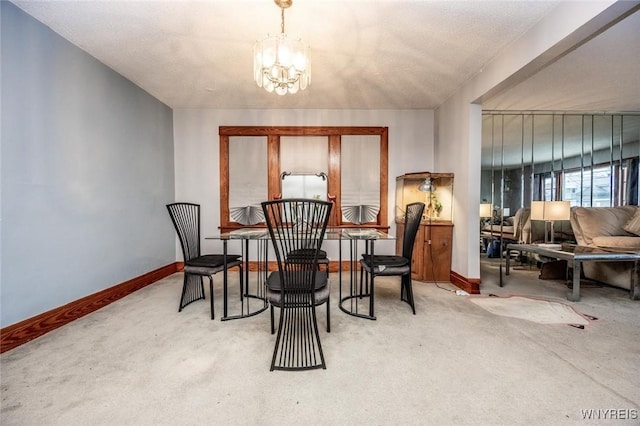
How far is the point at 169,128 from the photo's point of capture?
418cm

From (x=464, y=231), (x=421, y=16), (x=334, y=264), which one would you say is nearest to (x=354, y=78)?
(x=421, y=16)

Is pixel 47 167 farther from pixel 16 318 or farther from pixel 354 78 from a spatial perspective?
pixel 354 78

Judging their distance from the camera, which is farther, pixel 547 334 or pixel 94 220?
pixel 94 220

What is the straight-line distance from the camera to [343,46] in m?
2.58

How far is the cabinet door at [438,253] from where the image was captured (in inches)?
143

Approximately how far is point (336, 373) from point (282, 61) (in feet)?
7.36

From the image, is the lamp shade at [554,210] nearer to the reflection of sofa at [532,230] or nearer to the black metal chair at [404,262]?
the reflection of sofa at [532,230]

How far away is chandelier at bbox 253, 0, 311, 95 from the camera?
6.74 feet

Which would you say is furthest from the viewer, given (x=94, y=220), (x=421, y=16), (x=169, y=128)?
(x=169, y=128)

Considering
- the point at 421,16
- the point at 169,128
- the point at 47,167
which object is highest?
the point at 421,16

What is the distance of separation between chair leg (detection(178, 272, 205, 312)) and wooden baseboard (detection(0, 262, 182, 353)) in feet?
2.74

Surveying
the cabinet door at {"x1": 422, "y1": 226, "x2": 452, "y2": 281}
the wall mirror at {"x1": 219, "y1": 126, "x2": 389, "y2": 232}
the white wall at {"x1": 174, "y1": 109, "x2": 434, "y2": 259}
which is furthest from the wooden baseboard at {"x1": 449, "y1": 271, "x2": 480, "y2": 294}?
the wall mirror at {"x1": 219, "y1": 126, "x2": 389, "y2": 232}

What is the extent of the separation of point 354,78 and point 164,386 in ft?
11.2

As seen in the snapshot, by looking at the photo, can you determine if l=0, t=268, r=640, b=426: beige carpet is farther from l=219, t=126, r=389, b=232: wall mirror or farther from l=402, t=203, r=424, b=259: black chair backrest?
l=219, t=126, r=389, b=232: wall mirror
